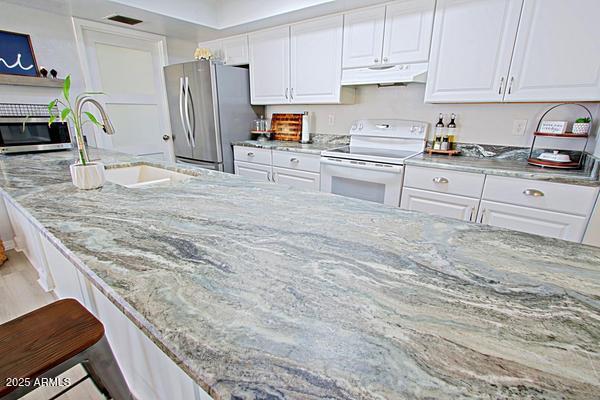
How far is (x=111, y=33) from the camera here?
126 inches

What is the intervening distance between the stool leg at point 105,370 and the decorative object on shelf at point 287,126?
9.77 ft

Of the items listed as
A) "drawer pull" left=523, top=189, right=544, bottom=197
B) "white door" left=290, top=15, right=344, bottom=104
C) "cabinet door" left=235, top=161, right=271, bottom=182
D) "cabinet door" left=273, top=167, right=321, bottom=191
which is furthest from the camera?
"cabinet door" left=235, top=161, right=271, bottom=182

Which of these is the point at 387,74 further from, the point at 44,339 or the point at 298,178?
A: the point at 44,339

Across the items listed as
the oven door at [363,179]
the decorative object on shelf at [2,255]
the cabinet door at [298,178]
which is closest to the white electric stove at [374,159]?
the oven door at [363,179]

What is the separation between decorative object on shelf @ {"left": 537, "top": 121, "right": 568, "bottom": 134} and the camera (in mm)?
2018

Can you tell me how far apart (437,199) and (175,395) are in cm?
206

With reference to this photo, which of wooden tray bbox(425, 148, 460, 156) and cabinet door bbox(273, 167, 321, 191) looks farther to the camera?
cabinet door bbox(273, 167, 321, 191)

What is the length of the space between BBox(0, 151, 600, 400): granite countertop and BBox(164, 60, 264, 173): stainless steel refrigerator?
237cm

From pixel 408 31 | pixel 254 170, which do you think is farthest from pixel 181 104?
pixel 408 31

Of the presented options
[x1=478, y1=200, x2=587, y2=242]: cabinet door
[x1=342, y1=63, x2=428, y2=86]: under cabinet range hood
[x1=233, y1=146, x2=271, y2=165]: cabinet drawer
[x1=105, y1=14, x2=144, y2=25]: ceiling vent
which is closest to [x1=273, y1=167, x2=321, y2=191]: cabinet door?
[x1=233, y1=146, x2=271, y2=165]: cabinet drawer

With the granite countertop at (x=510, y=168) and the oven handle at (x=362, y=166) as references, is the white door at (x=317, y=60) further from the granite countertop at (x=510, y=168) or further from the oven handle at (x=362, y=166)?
the granite countertop at (x=510, y=168)

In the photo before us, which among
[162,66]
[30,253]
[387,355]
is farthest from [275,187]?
[162,66]

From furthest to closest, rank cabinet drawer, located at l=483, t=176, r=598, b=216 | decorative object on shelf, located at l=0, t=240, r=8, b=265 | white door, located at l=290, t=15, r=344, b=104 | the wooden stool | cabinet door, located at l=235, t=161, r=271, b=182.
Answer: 1. cabinet door, located at l=235, t=161, r=271, b=182
2. white door, located at l=290, t=15, r=344, b=104
3. decorative object on shelf, located at l=0, t=240, r=8, b=265
4. cabinet drawer, located at l=483, t=176, r=598, b=216
5. the wooden stool

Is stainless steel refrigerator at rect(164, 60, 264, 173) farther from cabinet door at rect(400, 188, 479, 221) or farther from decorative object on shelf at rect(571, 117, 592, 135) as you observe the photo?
decorative object on shelf at rect(571, 117, 592, 135)
